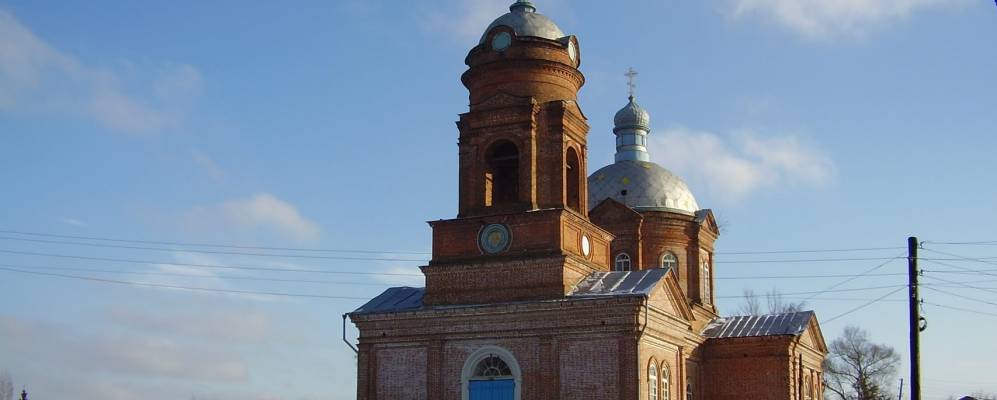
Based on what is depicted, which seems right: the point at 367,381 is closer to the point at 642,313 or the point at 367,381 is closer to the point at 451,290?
the point at 451,290

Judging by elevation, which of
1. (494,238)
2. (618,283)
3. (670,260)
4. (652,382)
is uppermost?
(670,260)

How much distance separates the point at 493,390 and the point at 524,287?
2.20m

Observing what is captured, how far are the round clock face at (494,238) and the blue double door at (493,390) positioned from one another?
2.72 metres

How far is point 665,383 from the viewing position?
81.6 ft

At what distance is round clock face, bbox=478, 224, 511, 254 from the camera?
24.4 m

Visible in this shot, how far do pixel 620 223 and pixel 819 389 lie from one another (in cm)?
725

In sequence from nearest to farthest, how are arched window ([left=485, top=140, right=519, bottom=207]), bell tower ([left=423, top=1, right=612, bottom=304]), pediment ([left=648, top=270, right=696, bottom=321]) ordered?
1. bell tower ([left=423, top=1, right=612, bottom=304])
2. pediment ([left=648, top=270, right=696, bottom=321])
3. arched window ([left=485, top=140, right=519, bottom=207])

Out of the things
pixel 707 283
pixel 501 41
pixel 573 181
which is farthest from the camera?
pixel 707 283

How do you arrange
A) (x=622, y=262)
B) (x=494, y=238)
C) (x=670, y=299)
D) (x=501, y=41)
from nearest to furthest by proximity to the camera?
(x=494, y=238), (x=670, y=299), (x=501, y=41), (x=622, y=262)

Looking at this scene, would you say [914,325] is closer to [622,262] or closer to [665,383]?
[665,383]

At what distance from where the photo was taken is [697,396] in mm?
28062

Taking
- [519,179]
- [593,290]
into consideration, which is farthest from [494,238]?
[593,290]

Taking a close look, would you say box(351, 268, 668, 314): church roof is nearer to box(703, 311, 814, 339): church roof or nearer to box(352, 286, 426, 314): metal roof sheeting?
box(352, 286, 426, 314): metal roof sheeting

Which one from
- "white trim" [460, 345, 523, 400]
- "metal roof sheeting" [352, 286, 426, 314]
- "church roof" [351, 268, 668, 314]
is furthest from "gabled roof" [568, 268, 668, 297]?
"metal roof sheeting" [352, 286, 426, 314]
